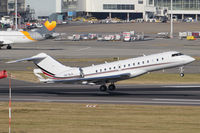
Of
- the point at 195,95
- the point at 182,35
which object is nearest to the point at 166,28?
the point at 182,35

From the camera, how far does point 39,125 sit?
3169cm

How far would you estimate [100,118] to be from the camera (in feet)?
112

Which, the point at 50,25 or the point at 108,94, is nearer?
the point at 108,94

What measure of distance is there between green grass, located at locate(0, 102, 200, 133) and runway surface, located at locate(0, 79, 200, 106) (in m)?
2.85

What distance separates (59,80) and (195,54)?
165ft

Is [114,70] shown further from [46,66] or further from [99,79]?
[46,66]

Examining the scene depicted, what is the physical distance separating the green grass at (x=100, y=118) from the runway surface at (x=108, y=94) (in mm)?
2851

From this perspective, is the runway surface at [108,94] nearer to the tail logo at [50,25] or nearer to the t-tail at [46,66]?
the t-tail at [46,66]

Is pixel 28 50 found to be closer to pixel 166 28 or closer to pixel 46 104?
pixel 46 104

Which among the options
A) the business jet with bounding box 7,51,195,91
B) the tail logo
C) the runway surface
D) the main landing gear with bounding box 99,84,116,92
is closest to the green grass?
the runway surface

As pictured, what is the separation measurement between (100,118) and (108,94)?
12.4 meters

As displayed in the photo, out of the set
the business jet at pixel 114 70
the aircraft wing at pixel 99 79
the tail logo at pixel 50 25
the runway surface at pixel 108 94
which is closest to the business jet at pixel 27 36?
the tail logo at pixel 50 25

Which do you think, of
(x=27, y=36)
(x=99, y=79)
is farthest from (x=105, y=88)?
(x=27, y=36)

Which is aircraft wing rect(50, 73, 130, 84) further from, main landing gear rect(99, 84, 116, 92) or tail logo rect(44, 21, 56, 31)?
tail logo rect(44, 21, 56, 31)
